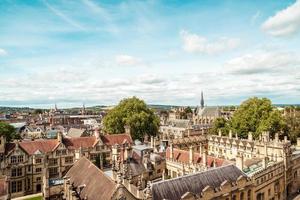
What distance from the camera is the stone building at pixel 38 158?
123 ft

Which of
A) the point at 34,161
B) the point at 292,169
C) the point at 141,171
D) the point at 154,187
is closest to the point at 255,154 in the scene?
the point at 292,169

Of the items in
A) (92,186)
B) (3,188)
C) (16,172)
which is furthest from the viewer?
(16,172)

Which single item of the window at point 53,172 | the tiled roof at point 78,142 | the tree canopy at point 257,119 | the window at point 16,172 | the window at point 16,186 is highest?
the tree canopy at point 257,119

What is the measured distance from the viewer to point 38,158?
40.4 m

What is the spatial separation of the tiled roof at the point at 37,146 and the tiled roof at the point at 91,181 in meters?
16.5

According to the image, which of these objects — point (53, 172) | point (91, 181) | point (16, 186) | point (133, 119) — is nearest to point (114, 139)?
point (133, 119)

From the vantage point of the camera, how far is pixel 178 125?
328 ft

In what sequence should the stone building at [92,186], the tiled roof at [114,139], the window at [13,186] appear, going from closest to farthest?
the stone building at [92,186] < the window at [13,186] < the tiled roof at [114,139]

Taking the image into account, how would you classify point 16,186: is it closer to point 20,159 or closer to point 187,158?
point 20,159

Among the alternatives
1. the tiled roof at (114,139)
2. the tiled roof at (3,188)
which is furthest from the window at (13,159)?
the tiled roof at (114,139)

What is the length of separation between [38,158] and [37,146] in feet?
7.92

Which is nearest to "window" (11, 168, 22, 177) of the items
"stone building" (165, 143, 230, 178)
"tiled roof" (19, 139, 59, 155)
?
"tiled roof" (19, 139, 59, 155)

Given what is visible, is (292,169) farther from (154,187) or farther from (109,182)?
(109,182)

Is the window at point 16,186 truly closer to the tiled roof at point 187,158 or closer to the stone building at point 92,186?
the stone building at point 92,186
